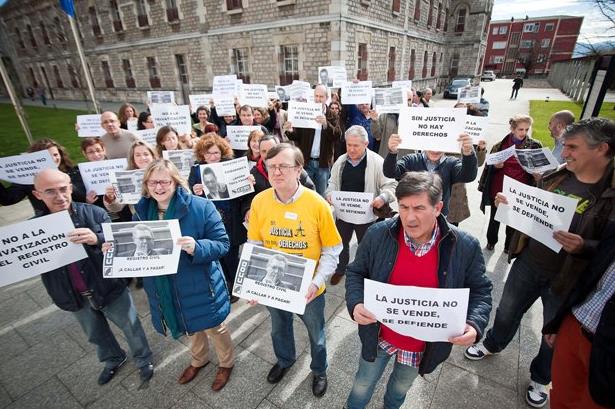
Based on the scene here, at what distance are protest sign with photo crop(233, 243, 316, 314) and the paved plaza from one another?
44.4 inches

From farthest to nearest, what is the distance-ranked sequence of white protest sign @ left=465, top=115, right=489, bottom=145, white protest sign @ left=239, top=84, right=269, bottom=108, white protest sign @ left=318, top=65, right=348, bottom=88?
white protest sign @ left=318, top=65, right=348, bottom=88 → white protest sign @ left=239, top=84, right=269, bottom=108 → white protest sign @ left=465, top=115, right=489, bottom=145

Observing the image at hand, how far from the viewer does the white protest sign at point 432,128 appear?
9.46 feet

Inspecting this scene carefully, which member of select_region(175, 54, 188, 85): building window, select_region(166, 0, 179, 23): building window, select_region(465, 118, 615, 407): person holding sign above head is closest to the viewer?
select_region(465, 118, 615, 407): person holding sign above head

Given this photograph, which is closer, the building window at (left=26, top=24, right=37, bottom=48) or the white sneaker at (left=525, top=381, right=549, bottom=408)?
the white sneaker at (left=525, top=381, right=549, bottom=408)

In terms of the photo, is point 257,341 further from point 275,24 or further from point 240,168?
point 275,24

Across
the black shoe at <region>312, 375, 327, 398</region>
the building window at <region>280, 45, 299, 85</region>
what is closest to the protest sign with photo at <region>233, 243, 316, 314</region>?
the black shoe at <region>312, 375, 327, 398</region>

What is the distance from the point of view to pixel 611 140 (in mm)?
1896

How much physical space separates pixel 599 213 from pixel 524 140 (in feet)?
7.73

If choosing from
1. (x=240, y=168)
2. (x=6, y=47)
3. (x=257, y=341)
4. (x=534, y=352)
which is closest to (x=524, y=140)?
(x=534, y=352)

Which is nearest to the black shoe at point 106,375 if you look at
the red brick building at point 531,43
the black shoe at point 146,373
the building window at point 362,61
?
the black shoe at point 146,373

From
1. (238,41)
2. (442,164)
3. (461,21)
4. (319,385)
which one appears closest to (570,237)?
(442,164)

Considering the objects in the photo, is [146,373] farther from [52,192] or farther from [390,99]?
[390,99]

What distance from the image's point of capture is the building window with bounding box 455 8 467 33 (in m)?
30.2

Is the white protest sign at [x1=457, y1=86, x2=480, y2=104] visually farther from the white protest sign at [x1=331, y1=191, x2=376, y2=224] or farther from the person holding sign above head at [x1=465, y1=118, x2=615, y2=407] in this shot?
the person holding sign above head at [x1=465, y1=118, x2=615, y2=407]
